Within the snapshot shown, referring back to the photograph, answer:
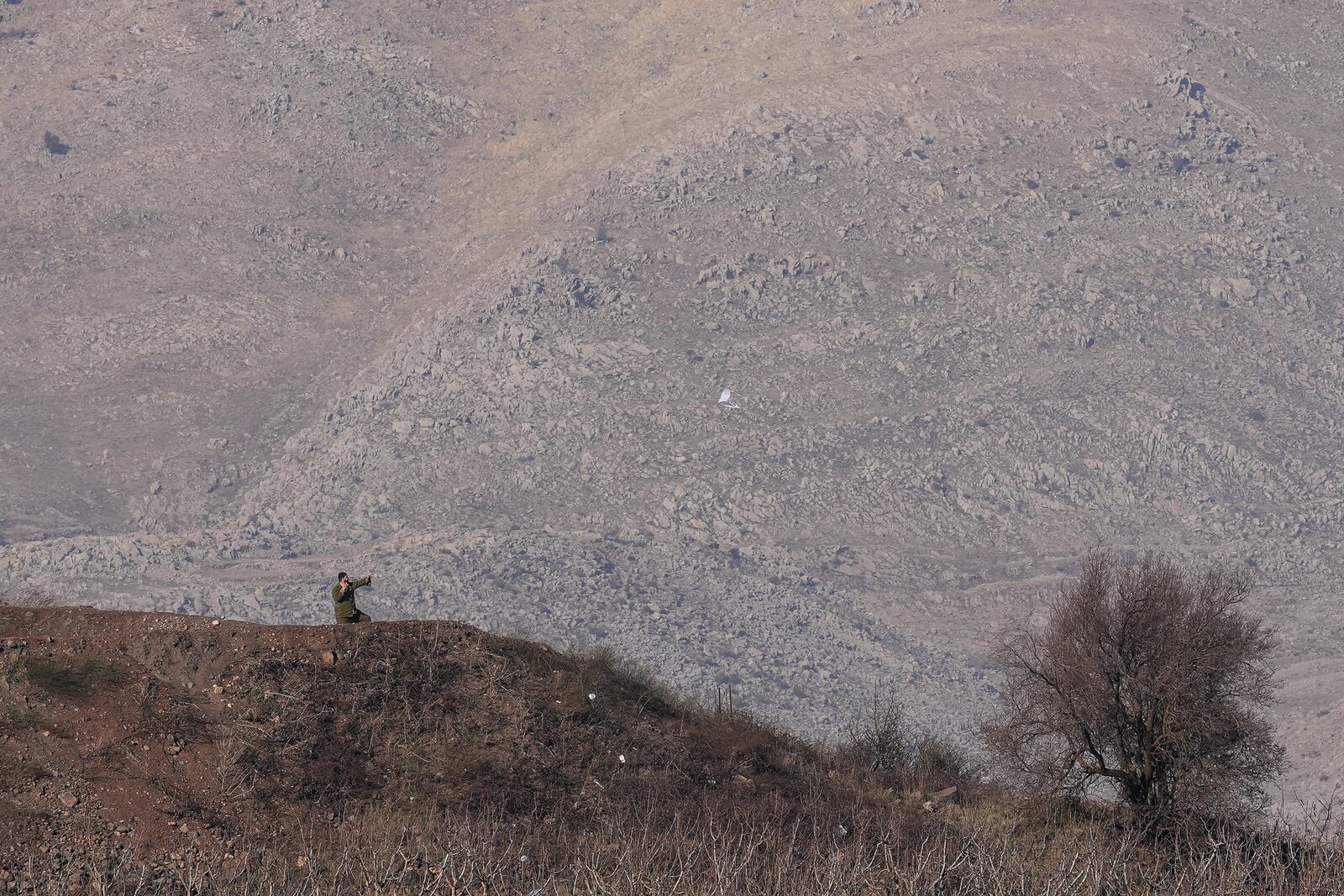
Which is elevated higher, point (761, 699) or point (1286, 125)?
point (1286, 125)

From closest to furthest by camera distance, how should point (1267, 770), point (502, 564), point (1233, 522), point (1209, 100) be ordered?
1. point (1267, 770)
2. point (502, 564)
3. point (1233, 522)
4. point (1209, 100)

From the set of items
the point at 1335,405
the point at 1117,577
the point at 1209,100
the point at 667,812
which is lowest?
the point at 667,812

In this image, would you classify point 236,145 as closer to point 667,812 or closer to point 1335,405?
point 1335,405

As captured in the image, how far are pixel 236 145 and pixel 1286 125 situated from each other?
9782 centimetres

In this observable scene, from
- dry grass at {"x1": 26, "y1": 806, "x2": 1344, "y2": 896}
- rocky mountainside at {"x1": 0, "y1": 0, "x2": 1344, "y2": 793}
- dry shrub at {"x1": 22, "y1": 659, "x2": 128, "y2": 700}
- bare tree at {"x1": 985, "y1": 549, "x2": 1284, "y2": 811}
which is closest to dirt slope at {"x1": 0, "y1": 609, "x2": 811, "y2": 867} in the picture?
dry shrub at {"x1": 22, "y1": 659, "x2": 128, "y2": 700}

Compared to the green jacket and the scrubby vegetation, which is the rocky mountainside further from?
the green jacket

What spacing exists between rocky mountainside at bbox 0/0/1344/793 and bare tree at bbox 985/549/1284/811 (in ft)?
205

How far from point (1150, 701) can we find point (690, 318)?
102m

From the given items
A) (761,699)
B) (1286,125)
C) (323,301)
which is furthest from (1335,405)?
(323,301)

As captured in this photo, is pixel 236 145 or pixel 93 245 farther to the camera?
pixel 236 145

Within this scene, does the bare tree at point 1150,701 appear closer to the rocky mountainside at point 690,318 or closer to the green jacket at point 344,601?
the green jacket at point 344,601

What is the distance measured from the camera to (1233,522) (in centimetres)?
12538

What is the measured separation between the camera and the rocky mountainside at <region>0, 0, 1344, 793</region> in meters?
119

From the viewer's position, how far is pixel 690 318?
13875 cm
